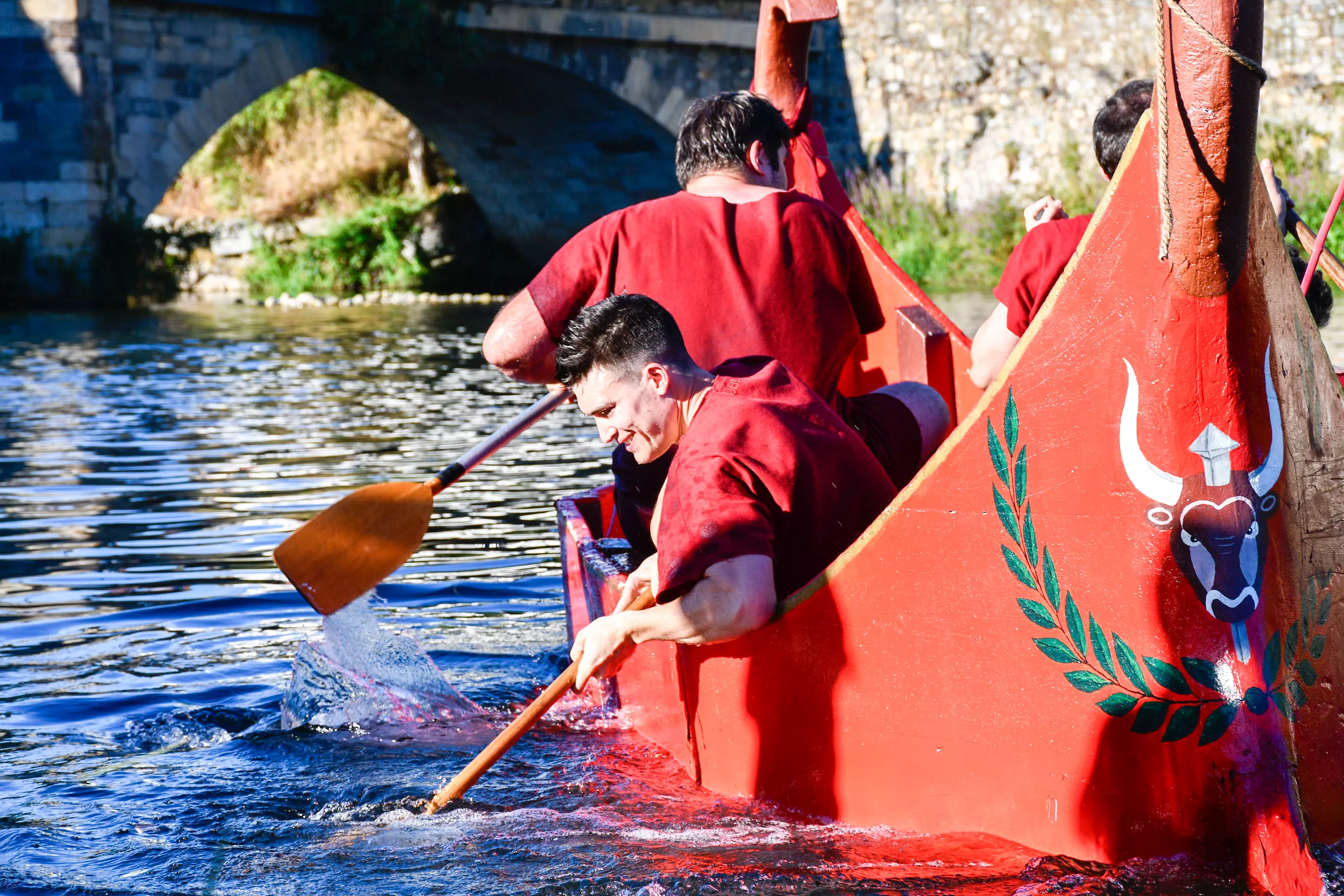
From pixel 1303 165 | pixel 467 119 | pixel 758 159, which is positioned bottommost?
pixel 758 159

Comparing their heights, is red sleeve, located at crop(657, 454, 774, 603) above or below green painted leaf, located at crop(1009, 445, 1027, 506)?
below

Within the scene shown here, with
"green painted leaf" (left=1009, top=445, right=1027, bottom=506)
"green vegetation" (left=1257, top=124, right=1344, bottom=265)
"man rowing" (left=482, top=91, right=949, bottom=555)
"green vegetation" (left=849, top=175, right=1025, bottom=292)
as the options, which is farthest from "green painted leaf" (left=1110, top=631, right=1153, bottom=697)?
"green vegetation" (left=849, top=175, right=1025, bottom=292)

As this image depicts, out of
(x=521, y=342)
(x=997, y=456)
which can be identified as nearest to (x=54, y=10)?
(x=521, y=342)

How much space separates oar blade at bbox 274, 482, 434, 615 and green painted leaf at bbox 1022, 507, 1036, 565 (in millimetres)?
1863

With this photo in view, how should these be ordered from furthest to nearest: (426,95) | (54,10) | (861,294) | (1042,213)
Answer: (426,95) → (54,10) → (1042,213) → (861,294)

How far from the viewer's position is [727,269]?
2943mm

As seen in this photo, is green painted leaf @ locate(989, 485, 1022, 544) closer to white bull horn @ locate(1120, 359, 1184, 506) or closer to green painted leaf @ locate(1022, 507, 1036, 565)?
green painted leaf @ locate(1022, 507, 1036, 565)

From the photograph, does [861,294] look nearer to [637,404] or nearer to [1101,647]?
[637,404]

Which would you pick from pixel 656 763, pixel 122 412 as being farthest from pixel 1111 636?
pixel 122 412

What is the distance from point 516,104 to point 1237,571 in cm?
1744

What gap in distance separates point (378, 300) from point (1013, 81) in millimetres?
7816

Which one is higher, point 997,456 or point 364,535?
point 997,456

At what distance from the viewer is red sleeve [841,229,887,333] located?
10.1 ft

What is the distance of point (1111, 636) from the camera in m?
2.14
